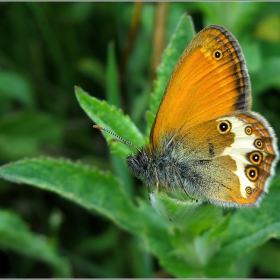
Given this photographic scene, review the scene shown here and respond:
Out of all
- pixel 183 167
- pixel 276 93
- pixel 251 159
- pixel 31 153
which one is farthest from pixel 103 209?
pixel 276 93

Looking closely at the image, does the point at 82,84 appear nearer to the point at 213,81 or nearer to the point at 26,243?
the point at 26,243

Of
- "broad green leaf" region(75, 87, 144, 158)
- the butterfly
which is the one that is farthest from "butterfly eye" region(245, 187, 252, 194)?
"broad green leaf" region(75, 87, 144, 158)

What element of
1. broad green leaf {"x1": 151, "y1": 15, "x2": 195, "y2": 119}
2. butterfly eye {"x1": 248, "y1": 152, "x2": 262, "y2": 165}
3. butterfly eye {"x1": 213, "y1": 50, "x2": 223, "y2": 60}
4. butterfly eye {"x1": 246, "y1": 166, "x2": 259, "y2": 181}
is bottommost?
butterfly eye {"x1": 246, "y1": 166, "x2": 259, "y2": 181}

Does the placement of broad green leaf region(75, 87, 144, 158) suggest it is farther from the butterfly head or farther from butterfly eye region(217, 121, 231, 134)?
butterfly eye region(217, 121, 231, 134)

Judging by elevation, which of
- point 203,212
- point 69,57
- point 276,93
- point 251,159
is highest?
point 69,57

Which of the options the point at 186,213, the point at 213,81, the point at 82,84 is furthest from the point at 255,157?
the point at 82,84

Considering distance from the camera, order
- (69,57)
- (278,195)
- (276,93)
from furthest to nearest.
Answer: (69,57) < (276,93) < (278,195)

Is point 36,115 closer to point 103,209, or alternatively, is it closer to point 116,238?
point 116,238
